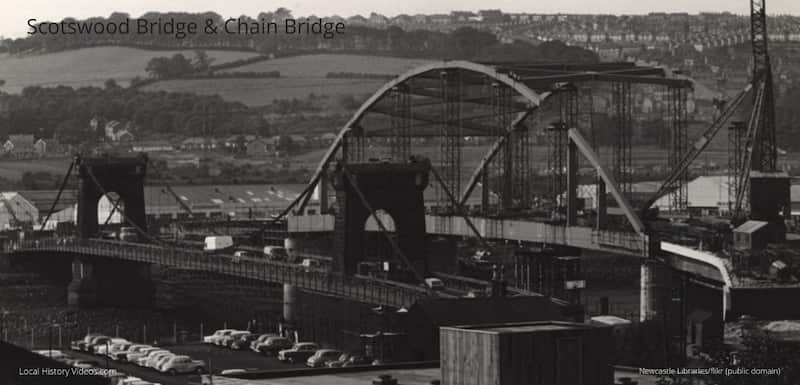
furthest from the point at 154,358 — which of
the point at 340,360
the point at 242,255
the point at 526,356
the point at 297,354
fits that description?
→ the point at 242,255

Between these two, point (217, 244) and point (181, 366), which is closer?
point (181, 366)

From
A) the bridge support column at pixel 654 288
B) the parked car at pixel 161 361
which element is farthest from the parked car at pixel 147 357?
the bridge support column at pixel 654 288

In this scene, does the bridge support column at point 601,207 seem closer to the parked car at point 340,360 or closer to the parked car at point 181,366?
the parked car at point 340,360

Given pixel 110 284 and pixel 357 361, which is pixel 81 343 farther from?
pixel 110 284

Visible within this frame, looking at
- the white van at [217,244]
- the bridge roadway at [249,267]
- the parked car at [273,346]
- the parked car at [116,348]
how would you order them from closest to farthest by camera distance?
the parked car at [116,348] → the parked car at [273,346] → the bridge roadway at [249,267] → the white van at [217,244]

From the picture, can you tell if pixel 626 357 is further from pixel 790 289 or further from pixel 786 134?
pixel 786 134

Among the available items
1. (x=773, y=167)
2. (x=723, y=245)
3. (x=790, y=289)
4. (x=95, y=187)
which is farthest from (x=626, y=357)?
(x=95, y=187)
